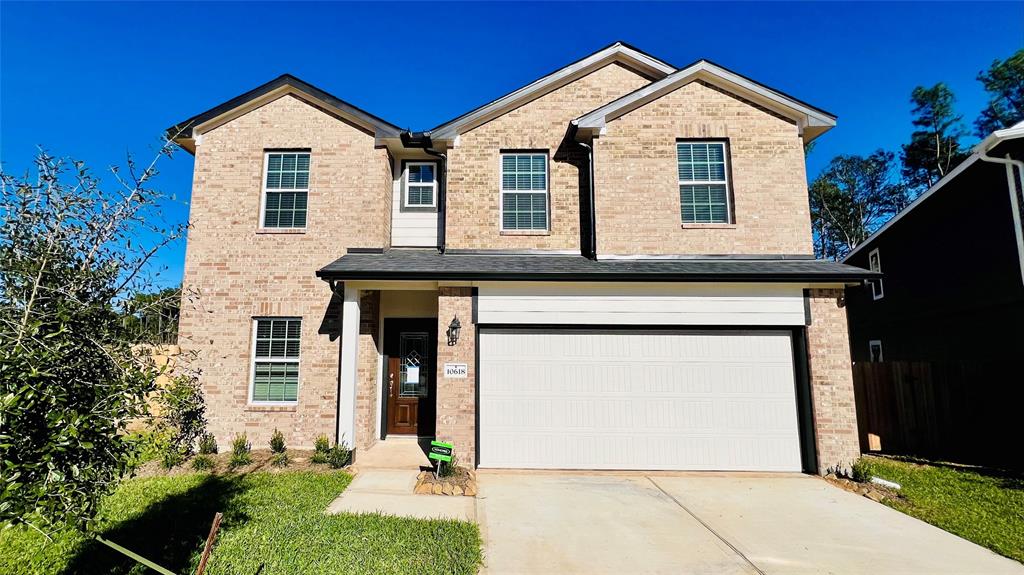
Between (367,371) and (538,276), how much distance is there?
3.86 meters

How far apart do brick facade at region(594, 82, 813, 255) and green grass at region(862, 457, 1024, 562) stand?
407cm

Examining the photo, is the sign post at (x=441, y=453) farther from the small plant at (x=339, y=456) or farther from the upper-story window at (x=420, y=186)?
the upper-story window at (x=420, y=186)

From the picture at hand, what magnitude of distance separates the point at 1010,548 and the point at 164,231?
854 centimetres

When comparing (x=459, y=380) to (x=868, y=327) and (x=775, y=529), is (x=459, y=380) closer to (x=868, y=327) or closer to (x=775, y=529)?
(x=775, y=529)

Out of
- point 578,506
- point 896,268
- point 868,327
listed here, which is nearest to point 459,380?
point 578,506

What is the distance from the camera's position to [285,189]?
31.3ft

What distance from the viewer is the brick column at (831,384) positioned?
7.52 meters

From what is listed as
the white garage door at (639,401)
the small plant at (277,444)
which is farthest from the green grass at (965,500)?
the small plant at (277,444)

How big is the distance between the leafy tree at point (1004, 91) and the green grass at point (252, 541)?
115ft

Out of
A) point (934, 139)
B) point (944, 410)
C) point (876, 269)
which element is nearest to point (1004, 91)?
point (934, 139)

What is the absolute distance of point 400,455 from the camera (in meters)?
8.47

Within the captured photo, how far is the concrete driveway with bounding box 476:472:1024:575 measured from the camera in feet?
15.0

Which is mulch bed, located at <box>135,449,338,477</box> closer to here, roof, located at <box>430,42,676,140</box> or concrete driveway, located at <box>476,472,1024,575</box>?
concrete driveway, located at <box>476,472,1024,575</box>

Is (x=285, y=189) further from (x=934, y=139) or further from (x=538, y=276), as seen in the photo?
(x=934, y=139)
